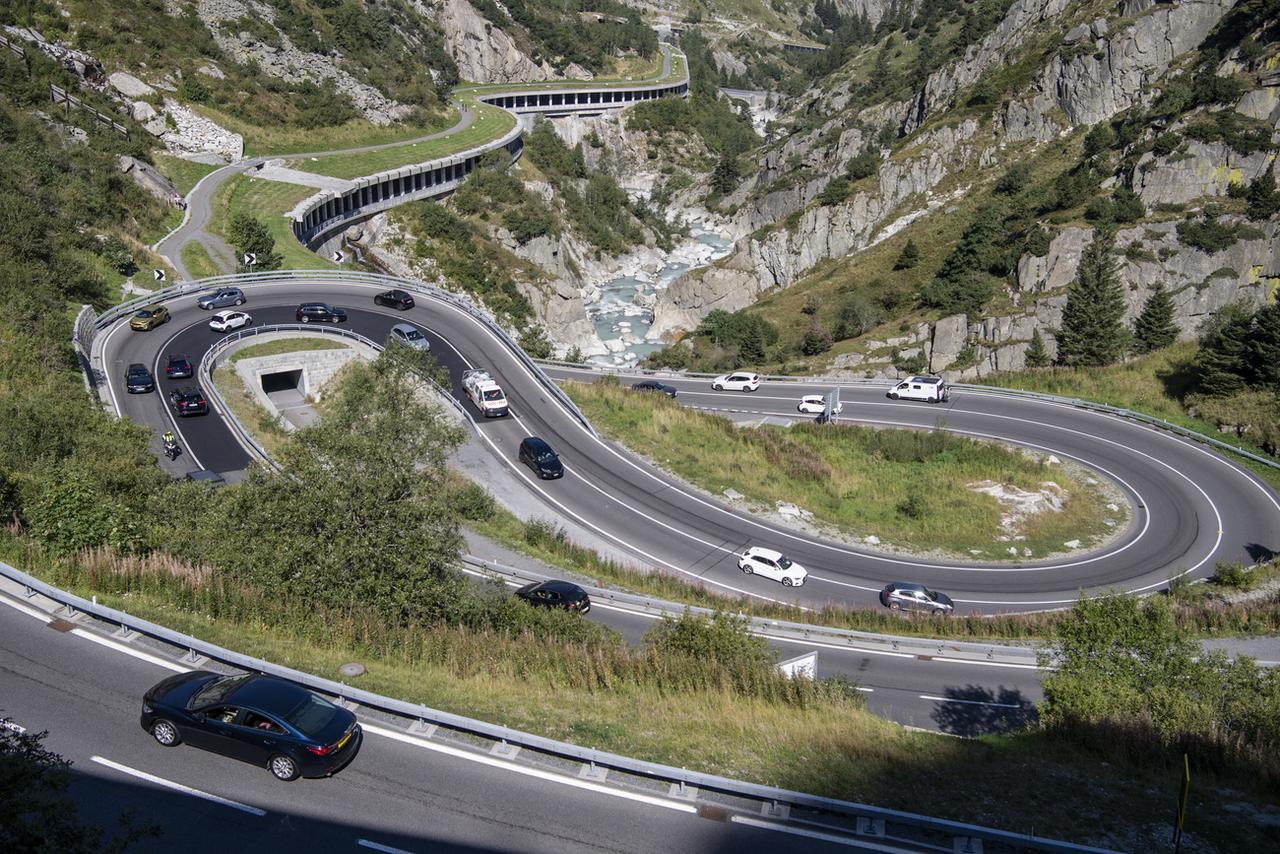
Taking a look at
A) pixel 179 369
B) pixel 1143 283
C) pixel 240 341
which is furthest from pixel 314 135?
pixel 1143 283

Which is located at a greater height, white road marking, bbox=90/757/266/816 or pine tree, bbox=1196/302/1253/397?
pine tree, bbox=1196/302/1253/397

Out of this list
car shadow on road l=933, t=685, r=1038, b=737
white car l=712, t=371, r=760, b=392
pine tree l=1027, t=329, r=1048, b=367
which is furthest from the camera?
pine tree l=1027, t=329, r=1048, b=367

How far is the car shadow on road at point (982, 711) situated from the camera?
76.1 feet

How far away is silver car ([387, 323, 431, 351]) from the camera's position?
4930 centimetres

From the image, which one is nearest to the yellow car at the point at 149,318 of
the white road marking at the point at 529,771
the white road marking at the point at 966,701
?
the white road marking at the point at 529,771

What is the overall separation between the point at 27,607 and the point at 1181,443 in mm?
52939

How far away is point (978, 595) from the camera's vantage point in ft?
118

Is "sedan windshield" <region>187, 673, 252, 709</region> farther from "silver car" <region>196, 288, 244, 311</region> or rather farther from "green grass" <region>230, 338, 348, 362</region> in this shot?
"silver car" <region>196, 288, 244, 311</region>

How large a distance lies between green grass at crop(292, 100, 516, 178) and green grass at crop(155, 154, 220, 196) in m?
8.44

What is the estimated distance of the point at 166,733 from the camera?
14.0 meters

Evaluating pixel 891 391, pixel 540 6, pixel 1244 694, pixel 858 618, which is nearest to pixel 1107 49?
pixel 891 391

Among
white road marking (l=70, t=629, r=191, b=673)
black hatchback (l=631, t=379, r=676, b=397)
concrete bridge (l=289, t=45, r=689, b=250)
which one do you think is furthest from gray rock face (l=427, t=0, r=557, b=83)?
white road marking (l=70, t=629, r=191, b=673)

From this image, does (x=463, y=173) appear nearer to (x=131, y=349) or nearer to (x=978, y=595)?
(x=131, y=349)

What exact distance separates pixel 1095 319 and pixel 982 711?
4281 cm
